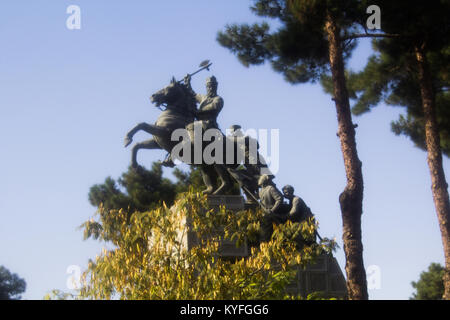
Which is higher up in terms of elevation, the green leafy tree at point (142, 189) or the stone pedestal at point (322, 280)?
the green leafy tree at point (142, 189)

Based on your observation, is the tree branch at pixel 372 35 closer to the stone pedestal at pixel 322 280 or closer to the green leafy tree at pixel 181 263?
the stone pedestal at pixel 322 280

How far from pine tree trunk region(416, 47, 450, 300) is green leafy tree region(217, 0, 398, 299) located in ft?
3.63

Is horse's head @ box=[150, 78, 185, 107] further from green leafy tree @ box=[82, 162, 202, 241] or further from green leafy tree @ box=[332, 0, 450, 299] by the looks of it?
green leafy tree @ box=[82, 162, 202, 241]

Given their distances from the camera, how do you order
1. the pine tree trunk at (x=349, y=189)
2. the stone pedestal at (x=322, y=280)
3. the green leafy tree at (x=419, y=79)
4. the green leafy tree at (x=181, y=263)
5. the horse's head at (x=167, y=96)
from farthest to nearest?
the green leafy tree at (x=419, y=79) → the horse's head at (x=167, y=96) → the stone pedestal at (x=322, y=280) → the pine tree trunk at (x=349, y=189) → the green leafy tree at (x=181, y=263)

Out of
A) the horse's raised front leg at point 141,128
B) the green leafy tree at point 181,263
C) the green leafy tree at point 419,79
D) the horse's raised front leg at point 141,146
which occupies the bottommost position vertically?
the green leafy tree at point 181,263

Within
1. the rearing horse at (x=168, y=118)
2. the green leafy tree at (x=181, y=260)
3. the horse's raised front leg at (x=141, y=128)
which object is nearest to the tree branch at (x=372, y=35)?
the rearing horse at (x=168, y=118)

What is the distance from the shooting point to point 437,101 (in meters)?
16.2

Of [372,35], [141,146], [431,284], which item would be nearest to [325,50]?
[372,35]

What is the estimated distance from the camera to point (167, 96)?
42.8 ft

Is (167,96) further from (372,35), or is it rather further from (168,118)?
(372,35)

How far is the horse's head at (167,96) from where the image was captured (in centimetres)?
1305

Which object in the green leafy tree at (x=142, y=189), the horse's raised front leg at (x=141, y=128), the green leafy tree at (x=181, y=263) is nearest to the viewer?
the green leafy tree at (x=181, y=263)

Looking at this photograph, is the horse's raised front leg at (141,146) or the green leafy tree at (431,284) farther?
the green leafy tree at (431,284)
